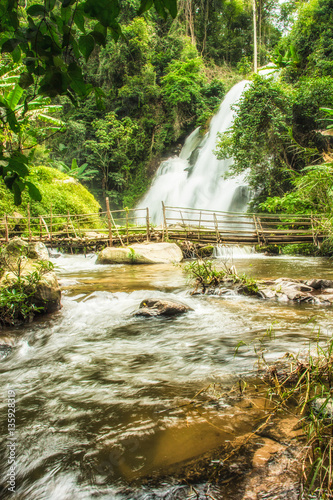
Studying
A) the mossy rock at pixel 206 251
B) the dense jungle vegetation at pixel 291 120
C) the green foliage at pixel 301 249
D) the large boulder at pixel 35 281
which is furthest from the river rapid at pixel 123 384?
the dense jungle vegetation at pixel 291 120

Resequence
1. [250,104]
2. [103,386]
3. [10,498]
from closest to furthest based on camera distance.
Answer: [10,498] → [103,386] → [250,104]

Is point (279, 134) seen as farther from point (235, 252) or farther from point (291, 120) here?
point (235, 252)

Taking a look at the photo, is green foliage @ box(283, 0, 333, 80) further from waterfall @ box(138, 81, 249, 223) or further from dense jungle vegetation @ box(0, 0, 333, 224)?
waterfall @ box(138, 81, 249, 223)

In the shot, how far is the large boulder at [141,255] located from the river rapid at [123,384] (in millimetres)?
4170

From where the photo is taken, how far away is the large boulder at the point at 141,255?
30.3ft

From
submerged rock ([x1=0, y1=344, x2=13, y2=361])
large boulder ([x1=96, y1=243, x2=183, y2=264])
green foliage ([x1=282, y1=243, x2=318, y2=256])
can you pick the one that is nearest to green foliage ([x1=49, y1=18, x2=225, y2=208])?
large boulder ([x1=96, y1=243, x2=183, y2=264])

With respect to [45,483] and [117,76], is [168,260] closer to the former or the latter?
[45,483]

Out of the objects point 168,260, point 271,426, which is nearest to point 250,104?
point 168,260

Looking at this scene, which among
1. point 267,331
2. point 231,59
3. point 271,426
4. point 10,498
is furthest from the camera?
point 231,59

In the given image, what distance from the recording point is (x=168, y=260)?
9359mm

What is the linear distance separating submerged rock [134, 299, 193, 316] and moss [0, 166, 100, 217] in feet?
32.6

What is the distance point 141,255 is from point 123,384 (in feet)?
23.0

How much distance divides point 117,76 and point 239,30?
12.9 metres

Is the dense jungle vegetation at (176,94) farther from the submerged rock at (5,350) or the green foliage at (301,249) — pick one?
the submerged rock at (5,350)
